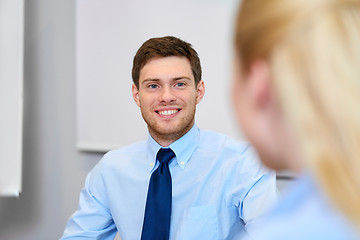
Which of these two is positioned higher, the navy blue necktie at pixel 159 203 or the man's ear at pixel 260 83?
the man's ear at pixel 260 83

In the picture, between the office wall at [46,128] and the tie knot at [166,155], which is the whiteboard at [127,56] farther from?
the tie knot at [166,155]

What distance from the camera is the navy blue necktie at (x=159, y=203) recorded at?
157cm

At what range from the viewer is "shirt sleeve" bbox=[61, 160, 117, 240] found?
176 centimetres

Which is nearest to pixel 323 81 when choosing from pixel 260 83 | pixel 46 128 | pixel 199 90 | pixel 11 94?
pixel 260 83

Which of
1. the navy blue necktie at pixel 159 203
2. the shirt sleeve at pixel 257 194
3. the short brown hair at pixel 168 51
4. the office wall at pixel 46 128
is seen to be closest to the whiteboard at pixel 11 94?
the office wall at pixel 46 128

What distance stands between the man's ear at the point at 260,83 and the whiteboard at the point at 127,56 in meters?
1.45

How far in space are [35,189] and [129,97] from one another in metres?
0.91

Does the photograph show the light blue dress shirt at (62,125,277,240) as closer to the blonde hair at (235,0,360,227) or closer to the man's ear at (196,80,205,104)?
the man's ear at (196,80,205,104)

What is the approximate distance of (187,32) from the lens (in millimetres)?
2143

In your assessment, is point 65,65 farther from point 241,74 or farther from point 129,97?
point 241,74

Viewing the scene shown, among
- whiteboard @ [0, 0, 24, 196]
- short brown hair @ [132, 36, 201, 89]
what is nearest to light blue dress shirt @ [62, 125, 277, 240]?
short brown hair @ [132, 36, 201, 89]

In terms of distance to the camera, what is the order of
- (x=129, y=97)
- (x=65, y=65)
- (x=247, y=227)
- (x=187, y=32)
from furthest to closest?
(x=65, y=65), (x=129, y=97), (x=187, y=32), (x=247, y=227)

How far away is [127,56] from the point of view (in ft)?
7.96

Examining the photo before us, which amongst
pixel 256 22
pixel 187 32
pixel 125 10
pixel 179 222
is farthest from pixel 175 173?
pixel 256 22
